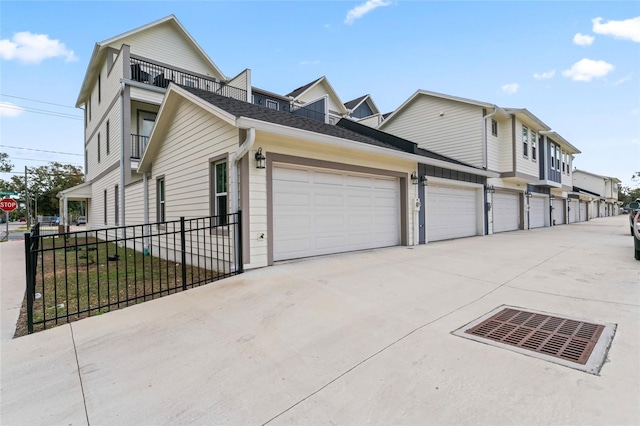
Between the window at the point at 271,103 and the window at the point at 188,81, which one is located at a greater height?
the window at the point at 271,103

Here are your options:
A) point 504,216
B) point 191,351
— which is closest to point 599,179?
point 504,216

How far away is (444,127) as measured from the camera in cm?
1430

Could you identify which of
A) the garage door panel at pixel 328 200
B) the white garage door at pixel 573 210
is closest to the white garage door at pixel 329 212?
the garage door panel at pixel 328 200

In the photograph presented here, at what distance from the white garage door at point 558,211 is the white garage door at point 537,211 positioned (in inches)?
120

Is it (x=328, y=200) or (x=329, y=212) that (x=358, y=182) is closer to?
(x=328, y=200)

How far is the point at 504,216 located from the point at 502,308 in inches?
529

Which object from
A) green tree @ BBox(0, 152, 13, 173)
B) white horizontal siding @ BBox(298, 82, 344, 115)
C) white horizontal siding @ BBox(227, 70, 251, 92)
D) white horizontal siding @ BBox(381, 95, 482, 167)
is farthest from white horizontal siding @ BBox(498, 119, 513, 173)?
green tree @ BBox(0, 152, 13, 173)

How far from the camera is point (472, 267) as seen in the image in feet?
20.0

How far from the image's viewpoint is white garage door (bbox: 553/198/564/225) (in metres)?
21.9

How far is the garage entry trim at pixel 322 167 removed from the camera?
19.9 ft

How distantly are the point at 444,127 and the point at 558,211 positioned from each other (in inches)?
614

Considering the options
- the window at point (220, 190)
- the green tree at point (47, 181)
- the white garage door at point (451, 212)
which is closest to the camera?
the window at point (220, 190)

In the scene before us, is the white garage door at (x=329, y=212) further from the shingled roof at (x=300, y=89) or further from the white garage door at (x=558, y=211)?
the white garage door at (x=558, y=211)

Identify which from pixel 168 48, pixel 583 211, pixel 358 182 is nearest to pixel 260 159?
pixel 358 182
